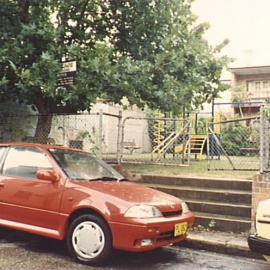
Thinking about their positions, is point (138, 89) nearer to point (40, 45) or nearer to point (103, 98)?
point (103, 98)

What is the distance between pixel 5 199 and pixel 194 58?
19.2 feet

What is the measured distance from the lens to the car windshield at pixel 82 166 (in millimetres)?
5859

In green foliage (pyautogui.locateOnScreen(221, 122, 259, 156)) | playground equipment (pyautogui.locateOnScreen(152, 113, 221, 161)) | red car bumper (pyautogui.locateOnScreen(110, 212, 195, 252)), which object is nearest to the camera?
red car bumper (pyautogui.locateOnScreen(110, 212, 195, 252))

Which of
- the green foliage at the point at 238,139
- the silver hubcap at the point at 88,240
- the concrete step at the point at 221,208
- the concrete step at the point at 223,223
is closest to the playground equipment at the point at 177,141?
the green foliage at the point at 238,139

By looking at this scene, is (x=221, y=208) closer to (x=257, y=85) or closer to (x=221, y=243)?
(x=221, y=243)

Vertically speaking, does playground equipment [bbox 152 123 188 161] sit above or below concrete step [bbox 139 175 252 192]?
above

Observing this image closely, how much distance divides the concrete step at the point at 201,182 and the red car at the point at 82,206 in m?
1.96

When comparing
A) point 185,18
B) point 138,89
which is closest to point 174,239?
point 138,89

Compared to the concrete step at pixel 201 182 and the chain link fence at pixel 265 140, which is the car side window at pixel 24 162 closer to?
the concrete step at pixel 201 182

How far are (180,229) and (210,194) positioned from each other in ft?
7.04

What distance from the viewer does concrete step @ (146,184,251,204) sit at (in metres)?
7.11

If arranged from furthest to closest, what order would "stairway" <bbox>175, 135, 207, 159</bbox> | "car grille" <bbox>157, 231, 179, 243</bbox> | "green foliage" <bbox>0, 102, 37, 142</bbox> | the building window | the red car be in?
the building window, "stairway" <bbox>175, 135, 207, 159</bbox>, "green foliage" <bbox>0, 102, 37, 142</bbox>, "car grille" <bbox>157, 231, 179, 243</bbox>, the red car

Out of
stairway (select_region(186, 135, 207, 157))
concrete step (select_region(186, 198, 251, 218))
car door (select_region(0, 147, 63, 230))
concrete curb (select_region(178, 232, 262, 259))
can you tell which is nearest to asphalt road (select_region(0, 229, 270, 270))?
concrete curb (select_region(178, 232, 262, 259))

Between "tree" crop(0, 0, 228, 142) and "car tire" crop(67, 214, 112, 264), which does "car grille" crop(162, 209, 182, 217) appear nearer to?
"car tire" crop(67, 214, 112, 264)
